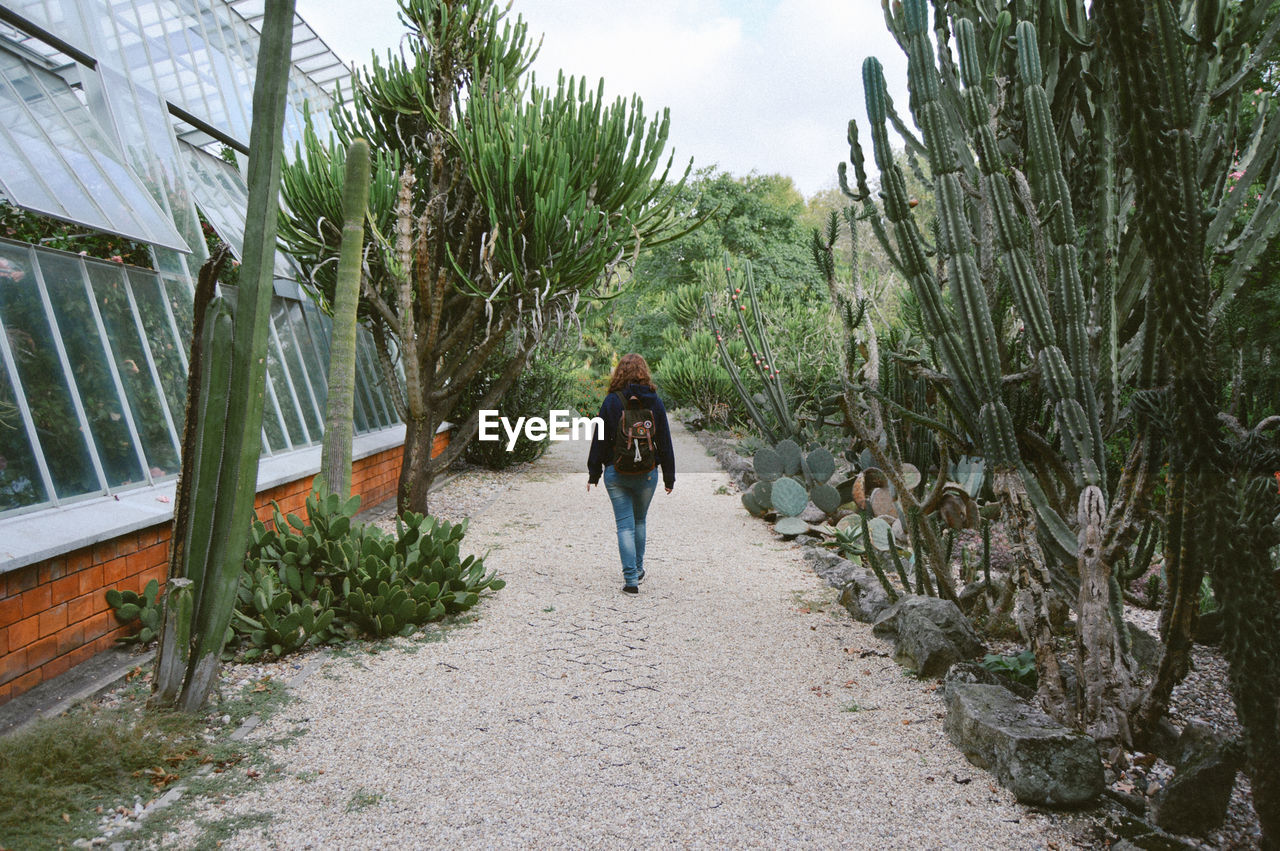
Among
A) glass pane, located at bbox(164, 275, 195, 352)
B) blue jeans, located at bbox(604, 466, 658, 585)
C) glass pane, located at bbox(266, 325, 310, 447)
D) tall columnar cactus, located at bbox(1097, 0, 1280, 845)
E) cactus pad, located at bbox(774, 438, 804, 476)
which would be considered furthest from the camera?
cactus pad, located at bbox(774, 438, 804, 476)

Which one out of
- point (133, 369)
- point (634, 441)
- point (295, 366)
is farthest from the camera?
point (295, 366)

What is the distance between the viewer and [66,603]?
3504 millimetres

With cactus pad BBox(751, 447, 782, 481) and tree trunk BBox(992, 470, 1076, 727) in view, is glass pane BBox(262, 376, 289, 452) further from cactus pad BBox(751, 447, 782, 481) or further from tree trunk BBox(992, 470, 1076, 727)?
tree trunk BBox(992, 470, 1076, 727)

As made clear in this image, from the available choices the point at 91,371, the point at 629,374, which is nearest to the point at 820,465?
the point at 629,374

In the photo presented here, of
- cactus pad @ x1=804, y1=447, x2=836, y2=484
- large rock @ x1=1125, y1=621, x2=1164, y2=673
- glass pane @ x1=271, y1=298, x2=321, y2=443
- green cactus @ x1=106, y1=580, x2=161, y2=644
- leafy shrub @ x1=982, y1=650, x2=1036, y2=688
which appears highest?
glass pane @ x1=271, y1=298, x2=321, y2=443

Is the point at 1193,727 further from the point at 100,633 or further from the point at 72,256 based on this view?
the point at 72,256

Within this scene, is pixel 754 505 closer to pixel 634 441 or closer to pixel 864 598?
pixel 634 441

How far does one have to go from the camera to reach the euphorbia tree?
637cm

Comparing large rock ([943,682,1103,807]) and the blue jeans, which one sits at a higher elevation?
the blue jeans

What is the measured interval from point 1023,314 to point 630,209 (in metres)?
4.53

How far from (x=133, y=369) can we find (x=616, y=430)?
2.90 meters

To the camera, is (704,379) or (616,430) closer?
(616,430)

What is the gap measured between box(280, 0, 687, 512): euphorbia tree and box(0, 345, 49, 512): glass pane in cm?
287

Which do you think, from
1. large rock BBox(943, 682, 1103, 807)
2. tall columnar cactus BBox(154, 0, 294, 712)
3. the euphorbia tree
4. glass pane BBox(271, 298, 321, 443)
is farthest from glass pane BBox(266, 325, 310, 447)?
large rock BBox(943, 682, 1103, 807)
